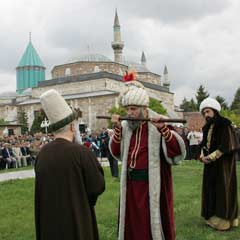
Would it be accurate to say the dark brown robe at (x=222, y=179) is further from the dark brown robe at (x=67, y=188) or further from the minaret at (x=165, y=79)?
the minaret at (x=165, y=79)

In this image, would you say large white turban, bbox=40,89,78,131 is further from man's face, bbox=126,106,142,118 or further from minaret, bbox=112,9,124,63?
minaret, bbox=112,9,124,63

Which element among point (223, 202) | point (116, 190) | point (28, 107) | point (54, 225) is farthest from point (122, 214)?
point (28, 107)

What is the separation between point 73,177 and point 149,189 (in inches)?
61.5

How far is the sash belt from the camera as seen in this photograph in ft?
18.0

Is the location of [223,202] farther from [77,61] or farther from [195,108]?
[195,108]

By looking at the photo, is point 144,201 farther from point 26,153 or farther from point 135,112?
point 26,153

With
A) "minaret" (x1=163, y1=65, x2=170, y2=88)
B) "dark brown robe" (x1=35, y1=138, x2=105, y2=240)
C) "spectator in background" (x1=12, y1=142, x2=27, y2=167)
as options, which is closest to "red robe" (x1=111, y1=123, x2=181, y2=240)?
"dark brown robe" (x1=35, y1=138, x2=105, y2=240)

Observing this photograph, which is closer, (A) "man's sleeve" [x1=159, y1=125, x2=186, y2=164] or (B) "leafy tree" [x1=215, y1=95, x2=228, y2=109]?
(A) "man's sleeve" [x1=159, y1=125, x2=186, y2=164]

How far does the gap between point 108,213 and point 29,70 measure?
8784cm

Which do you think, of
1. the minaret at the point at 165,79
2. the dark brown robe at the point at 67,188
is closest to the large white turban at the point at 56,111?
the dark brown robe at the point at 67,188

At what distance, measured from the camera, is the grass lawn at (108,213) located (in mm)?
7457

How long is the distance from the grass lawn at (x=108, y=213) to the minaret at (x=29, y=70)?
81806 millimetres

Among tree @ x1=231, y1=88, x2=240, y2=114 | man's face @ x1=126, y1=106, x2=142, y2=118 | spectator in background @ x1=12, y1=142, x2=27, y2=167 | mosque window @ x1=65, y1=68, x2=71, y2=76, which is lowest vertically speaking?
spectator in background @ x1=12, y1=142, x2=27, y2=167

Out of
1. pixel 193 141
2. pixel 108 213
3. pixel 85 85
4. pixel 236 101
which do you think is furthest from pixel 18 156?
pixel 236 101
